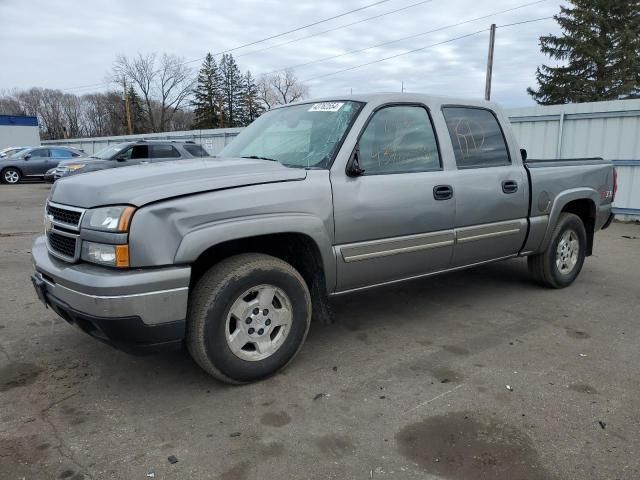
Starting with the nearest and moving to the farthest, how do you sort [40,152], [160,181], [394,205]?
1. [160,181]
2. [394,205]
3. [40,152]

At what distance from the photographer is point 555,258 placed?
5258 millimetres

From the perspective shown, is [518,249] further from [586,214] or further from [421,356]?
[421,356]

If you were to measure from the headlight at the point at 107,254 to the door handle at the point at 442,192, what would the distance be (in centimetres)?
234

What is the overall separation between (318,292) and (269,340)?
1.70ft

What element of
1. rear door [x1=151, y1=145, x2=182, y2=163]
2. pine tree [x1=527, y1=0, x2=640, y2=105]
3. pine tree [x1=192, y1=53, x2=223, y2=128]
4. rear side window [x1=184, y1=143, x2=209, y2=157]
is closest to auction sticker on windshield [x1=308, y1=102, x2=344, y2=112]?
rear door [x1=151, y1=145, x2=182, y2=163]

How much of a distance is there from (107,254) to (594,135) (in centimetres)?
1091

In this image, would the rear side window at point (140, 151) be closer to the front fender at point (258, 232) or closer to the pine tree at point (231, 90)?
the front fender at point (258, 232)

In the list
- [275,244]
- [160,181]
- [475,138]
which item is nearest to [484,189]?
[475,138]

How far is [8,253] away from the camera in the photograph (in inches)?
280

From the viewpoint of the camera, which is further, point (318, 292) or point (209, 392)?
point (318, 292)

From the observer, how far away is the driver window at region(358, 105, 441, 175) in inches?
145

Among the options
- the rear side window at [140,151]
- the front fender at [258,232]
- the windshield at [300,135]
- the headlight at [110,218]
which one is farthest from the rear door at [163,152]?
the headlight at [110,218]

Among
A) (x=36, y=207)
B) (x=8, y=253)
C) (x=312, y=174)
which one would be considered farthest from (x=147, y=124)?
(x=312, y=174)

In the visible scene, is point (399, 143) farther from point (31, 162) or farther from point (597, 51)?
point (597, 51)
